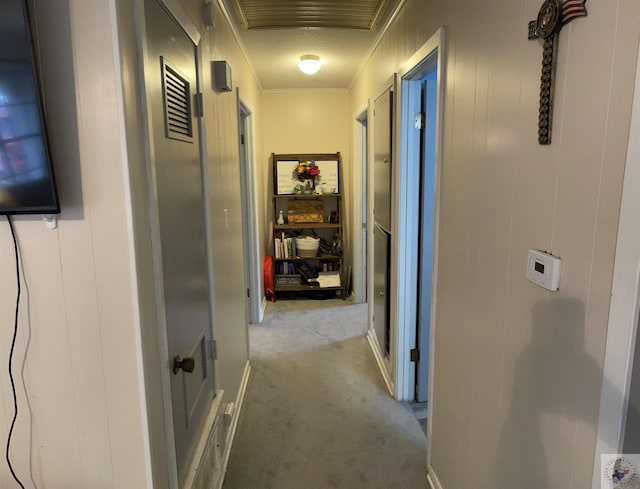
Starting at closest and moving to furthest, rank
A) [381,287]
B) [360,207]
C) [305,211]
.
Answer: [381,287] → [360,207] → [305,211]

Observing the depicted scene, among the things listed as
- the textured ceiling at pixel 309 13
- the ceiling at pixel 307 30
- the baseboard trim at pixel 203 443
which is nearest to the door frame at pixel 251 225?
the ceiling at pixel 307 30

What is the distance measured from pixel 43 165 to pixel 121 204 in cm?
19

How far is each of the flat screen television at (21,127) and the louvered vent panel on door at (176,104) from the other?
1.41 ft

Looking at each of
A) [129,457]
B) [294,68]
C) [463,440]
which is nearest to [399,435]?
[463,440]

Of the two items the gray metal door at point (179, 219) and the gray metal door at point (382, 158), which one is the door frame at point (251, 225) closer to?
the gray metal door at point (382, 158)

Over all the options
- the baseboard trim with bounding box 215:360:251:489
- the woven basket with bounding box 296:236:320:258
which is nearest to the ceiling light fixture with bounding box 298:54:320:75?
the woven basket with bounding box 296:236:320:258

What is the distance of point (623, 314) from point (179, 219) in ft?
4.26

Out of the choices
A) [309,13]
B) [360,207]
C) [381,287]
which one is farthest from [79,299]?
[360,207]

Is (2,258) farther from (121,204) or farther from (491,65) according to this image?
(491,65)

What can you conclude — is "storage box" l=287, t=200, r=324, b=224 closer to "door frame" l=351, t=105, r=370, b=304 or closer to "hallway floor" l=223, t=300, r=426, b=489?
"door frame" l=351, t=105, r=370, b=304

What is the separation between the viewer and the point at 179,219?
4.93 ft

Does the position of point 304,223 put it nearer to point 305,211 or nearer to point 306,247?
point 305,211

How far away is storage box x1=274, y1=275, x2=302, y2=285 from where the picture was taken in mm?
4836

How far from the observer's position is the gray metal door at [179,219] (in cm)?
129
